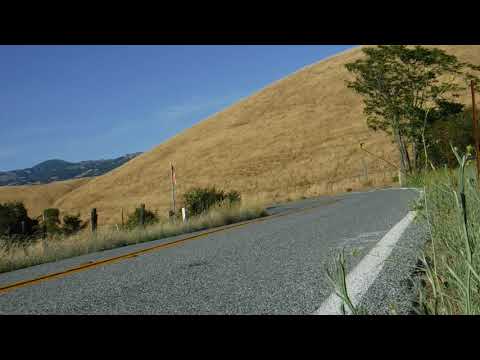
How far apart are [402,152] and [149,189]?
39.0 m

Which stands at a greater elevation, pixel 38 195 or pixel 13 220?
pixel 38 195

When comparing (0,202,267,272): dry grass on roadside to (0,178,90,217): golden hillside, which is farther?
Result: (0,178,90,217): golden hillside

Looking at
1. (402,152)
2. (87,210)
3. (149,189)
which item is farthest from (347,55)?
(402,152)

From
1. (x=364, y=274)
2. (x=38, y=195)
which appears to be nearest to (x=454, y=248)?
(x=364, y=274)

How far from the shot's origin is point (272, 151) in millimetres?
65125

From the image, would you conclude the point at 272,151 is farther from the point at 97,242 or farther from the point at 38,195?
the point at 97,242

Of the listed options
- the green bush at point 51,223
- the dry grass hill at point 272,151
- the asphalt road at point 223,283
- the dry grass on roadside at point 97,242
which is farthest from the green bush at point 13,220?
the dry grass hill at point 272,151

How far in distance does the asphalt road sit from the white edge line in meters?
0.07

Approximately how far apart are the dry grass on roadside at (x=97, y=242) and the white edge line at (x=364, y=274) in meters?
6.72

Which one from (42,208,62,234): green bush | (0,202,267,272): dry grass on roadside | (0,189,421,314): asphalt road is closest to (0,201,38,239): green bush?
(42,208,62,234): green bush

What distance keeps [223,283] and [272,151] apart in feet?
200

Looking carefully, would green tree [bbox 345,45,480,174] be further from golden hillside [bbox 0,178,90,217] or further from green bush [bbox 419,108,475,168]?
golden hillside [bbox 0,178,90,217]

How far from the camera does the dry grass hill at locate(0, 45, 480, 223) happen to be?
175 feet
